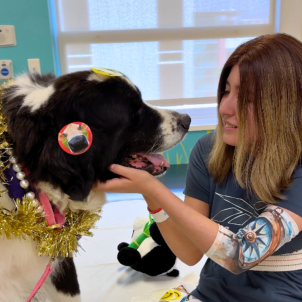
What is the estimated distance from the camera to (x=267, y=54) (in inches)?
38.7

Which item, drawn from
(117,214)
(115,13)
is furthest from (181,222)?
(115,13)

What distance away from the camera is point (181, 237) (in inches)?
47.5

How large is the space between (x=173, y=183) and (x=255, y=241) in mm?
2112

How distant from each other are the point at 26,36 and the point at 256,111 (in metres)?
2.26

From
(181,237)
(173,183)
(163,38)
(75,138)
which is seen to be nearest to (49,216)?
(75,138)

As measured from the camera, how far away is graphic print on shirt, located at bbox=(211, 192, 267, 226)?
106cm

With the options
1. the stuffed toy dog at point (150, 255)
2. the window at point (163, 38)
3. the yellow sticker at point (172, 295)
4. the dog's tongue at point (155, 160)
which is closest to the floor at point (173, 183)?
the window at point (163, 38)

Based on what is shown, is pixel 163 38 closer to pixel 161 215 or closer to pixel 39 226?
pixel 161 215

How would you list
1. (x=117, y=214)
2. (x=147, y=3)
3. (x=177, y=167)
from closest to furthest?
(x=117, y=214) < (x=147, y=3) < (x=177, y=167)

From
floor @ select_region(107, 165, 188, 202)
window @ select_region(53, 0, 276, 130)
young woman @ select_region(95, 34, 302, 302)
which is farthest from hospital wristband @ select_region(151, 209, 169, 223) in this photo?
window @ select_region(53, 0, 276, 130)

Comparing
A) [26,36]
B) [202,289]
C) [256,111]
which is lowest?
[202,289]

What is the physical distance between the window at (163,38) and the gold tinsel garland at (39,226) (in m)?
2.17

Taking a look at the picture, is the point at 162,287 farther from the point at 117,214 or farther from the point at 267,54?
the point at 267,54

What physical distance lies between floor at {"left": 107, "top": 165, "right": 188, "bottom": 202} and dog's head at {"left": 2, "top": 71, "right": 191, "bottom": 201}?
1.56 m
